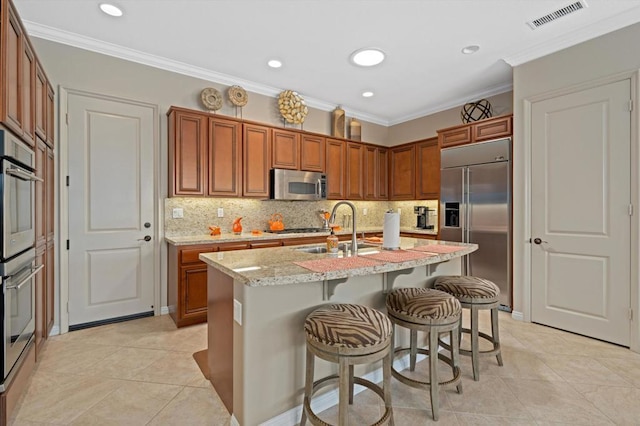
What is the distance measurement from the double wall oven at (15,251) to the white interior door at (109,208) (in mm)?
986

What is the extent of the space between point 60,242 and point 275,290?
2685mm

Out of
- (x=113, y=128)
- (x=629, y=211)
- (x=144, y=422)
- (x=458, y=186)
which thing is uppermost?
(x=113, y=128)

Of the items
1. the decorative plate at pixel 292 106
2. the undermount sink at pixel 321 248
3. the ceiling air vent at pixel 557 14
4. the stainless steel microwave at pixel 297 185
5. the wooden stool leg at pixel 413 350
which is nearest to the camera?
the wooden stool leg at pixel 413 350

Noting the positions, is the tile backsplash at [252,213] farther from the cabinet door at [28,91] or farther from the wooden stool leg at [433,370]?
the wooden stool leg at [433,370]

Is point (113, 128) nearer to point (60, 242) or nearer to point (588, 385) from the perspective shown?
point (60, 242)

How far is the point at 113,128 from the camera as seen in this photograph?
3279 millimetres

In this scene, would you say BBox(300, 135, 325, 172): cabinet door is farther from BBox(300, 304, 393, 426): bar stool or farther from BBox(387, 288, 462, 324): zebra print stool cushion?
BBox(300, 304, 393, 426): bar stool

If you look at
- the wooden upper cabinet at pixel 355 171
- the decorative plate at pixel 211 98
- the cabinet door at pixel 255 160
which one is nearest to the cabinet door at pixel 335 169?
the wooden upper cabinet at pixel 355 171

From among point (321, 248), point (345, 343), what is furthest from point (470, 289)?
point (345, 343)

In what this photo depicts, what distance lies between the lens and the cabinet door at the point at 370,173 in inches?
208

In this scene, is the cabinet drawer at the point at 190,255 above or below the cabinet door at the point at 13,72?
below

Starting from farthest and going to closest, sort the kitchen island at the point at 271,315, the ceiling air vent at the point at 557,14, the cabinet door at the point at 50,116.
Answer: the cabinet door at the point at 50,116 → the ceiling air vent at the point at 557,14 → the kitchen island at the point at 271,315

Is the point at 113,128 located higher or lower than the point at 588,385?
higher

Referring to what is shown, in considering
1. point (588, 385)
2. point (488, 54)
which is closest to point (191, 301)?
point (588, 385)
